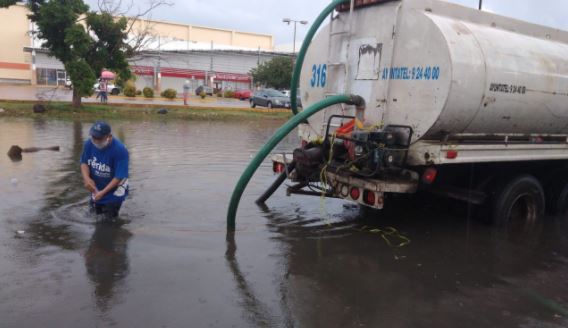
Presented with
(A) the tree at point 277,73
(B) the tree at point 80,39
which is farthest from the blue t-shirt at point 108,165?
(A) the tree at point 277,73

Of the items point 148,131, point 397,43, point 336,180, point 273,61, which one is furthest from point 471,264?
point 273,61

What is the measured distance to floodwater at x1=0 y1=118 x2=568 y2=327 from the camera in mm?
3910

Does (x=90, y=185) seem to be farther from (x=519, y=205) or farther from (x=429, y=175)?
(x=519, y=205)

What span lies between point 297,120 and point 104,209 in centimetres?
261

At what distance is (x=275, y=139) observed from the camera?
5.61 meters

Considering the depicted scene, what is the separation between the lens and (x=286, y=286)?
4449mm

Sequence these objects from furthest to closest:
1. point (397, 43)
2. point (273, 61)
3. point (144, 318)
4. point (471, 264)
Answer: point (273, 61) → point (397, 43) → point (471, 264) → point (144, 318)

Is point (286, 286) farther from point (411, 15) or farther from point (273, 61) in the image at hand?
point (273, 61)

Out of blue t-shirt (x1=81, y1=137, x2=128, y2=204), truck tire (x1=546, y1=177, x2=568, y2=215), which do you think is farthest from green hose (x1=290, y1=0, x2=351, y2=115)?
truck tire (x1=546, y1=177, x2=568, y2=215)

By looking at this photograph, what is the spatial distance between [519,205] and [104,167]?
5.51m

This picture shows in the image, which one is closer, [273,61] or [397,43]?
[397,43]

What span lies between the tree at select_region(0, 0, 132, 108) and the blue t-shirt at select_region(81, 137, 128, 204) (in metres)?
15.9

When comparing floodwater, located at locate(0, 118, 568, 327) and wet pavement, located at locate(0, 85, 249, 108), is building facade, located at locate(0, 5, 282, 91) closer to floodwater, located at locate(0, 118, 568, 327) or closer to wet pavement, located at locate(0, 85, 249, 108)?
wet pavement, located at locate(0, 85, 249, 108)

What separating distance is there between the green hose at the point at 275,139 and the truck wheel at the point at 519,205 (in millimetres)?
2217
